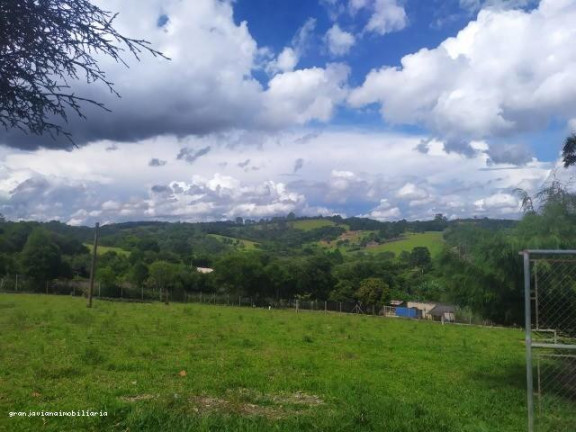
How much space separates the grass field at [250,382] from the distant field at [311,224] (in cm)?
13947

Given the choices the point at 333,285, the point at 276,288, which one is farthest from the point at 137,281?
the point at 333,285

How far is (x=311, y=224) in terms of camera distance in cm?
16900

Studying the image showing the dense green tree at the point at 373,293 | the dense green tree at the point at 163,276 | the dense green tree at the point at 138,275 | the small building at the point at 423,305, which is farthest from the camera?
the small building at the point at 423,305

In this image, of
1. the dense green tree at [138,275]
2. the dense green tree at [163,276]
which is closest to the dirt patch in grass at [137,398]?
the dense green tree at [163,276]

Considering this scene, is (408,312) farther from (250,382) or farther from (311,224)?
(311,224)

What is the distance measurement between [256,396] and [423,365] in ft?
22.3

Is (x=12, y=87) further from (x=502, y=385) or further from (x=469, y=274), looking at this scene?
(x=502, y=385)

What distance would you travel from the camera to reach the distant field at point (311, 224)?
15988 cm

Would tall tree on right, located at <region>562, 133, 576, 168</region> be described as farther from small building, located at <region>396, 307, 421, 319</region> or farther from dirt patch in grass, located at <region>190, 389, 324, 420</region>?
small building, located at <region>396, 307, 421, 319</region>

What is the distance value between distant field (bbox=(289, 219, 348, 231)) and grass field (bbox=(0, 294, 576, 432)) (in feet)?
458

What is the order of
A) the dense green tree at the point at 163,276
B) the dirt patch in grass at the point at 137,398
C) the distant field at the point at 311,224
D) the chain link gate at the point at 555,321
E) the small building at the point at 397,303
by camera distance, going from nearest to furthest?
1. the chain link gate at the point at 555,321
2. the dirt patch in grass at the point at 137,398
3. the dense green tree at the point at 163,276
4. the small building at the point at 397,303
5. the distant field at the point at 311,224

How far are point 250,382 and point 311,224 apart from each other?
15881 cm

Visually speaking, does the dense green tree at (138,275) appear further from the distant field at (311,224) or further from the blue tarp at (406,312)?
the distant field at (311,224)

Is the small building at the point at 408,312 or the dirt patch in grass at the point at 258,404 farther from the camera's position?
the small building at the point at 408,312
